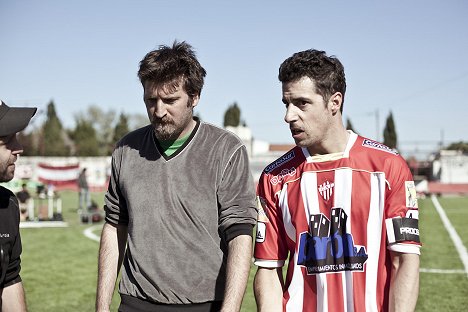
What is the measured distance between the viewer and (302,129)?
3.26 meters

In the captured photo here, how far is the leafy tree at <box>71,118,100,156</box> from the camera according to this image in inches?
3182

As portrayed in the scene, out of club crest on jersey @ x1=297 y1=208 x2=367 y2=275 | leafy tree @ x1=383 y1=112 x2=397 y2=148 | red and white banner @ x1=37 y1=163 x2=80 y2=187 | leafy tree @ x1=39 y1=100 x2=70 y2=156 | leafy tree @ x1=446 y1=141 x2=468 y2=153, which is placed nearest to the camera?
club crest on jersey @ x1=297 y1=208 x2=367 y2=275

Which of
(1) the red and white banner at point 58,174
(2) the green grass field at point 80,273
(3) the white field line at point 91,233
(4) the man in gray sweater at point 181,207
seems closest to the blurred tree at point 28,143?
(1) the red and white banner at point 58,174

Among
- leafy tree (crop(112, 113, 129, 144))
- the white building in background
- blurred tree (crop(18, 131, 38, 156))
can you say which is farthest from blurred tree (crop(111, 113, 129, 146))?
the white building in background

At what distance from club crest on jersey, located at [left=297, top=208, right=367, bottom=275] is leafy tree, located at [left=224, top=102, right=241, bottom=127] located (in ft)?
312

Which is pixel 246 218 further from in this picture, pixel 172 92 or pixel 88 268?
pixel 88 268

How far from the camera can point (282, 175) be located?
3.44m

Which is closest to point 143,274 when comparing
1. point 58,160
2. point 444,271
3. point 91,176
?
point 444,271

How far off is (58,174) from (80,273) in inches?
1503

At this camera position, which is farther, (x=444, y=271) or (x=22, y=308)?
(x=444, y=271)

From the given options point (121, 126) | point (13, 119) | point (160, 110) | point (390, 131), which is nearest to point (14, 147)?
point (13, 119)

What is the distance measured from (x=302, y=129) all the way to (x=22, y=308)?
196 cm

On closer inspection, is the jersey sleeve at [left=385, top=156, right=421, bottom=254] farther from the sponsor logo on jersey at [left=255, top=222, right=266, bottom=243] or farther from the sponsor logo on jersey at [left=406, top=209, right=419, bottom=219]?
the sponsor logo on jersey at [left=255, top=222, right=266, bottom=243]

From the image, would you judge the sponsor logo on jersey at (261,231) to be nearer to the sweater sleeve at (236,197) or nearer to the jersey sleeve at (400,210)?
the sweater sleeve at (236,197)
